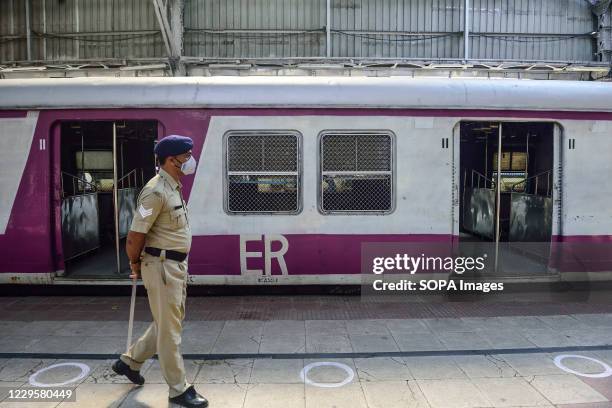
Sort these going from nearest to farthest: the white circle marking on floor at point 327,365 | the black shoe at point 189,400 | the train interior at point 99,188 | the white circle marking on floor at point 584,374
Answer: the black shoe at point 189,400, the white circle marking on floor at point 327,365, the white circle marking on floor at point 584,374, the train interior at point 99,188

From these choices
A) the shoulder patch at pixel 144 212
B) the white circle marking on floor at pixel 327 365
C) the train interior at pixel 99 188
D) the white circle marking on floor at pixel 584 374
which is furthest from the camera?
the train interior at pixel 99 188

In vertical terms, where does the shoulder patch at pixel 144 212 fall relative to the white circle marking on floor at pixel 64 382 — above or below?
above

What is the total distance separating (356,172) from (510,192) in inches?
154

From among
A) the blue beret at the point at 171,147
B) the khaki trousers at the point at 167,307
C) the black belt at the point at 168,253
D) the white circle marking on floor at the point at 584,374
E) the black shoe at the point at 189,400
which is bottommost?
the white circle marking on floor at the point at 584,374

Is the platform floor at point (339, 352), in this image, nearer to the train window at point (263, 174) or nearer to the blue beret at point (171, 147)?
the train window at point (263, 174)

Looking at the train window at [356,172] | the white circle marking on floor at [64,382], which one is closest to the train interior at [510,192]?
the train window at [356,172]

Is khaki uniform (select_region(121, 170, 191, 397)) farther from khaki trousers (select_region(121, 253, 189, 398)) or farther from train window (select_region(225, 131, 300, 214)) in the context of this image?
train window (select_region(225, 131, 300, 214))

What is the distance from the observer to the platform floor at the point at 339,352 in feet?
12.2

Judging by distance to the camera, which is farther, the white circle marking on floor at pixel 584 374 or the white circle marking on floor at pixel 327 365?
the white circle marking on floor at pixel 584 374

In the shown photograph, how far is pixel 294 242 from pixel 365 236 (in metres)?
0.95

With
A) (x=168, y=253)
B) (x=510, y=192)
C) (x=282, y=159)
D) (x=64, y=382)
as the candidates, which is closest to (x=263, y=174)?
(x=282, y=159)

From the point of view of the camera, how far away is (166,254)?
11.4 feet

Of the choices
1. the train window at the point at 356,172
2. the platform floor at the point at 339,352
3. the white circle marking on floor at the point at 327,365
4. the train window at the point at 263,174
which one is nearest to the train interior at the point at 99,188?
the platform floor at the point at 339,352

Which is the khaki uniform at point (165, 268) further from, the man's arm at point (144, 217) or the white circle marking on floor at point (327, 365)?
the white circle marking on floor at point (327, 365)
